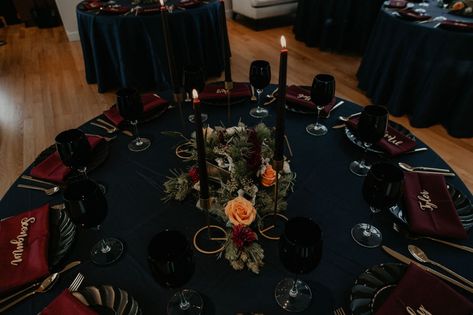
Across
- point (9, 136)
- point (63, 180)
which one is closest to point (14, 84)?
point (9, 136)

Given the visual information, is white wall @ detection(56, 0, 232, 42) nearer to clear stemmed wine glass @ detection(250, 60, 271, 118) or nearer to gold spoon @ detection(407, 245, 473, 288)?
clear stemmed wine glass @ detection(250, 60, 271, 118)

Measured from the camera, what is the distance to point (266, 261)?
690mm

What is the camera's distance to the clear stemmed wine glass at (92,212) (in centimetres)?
63

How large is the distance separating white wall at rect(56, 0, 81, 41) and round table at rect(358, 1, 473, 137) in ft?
12.0

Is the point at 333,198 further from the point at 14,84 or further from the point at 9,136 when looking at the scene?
the point at 14,84

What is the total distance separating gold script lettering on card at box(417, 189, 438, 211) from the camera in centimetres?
76

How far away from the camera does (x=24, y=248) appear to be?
2.35 feet

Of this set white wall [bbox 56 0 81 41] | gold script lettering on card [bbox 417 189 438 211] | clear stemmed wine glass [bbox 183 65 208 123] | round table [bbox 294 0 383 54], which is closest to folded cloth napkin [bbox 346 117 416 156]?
gold script lettering on card [bbox 417 189 438 211]

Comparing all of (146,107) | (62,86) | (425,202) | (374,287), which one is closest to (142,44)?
(62,86)

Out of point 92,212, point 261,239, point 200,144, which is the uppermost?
point 200,144

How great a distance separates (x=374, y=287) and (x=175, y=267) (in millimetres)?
Result: 378

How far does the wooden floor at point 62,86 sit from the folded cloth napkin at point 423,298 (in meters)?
1.68

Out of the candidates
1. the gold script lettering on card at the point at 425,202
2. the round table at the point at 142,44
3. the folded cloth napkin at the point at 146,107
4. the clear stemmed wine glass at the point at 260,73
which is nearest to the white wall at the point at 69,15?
the round table at the point at 142,44

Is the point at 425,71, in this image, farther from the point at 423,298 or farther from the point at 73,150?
the point at 73,150
